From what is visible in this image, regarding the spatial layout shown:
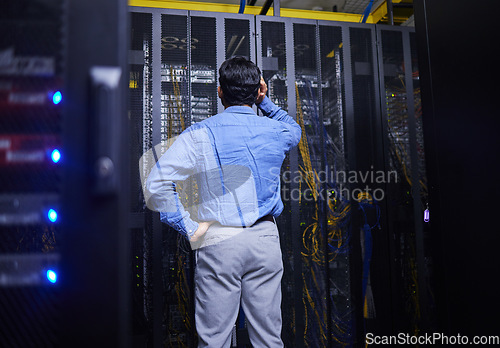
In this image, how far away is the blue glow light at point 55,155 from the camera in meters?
0.59

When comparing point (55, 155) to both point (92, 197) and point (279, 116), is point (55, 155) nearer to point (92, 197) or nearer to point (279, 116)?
point (92, 197)

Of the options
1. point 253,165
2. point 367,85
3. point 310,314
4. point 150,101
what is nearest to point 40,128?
point 253,165

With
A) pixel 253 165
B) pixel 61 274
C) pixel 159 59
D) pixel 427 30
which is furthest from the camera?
pixel 159 59

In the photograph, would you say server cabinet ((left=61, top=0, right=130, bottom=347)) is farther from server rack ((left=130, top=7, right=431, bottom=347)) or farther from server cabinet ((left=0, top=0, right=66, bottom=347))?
server rack ((left=130, top=7, right=431, bottom=347))

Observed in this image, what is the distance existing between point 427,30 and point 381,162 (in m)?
1.03

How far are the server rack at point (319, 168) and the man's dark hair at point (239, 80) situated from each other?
12.9 inches

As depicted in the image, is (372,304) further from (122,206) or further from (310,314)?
(122,206)

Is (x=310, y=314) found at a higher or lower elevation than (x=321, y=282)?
lower

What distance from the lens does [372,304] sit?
6.13 ft

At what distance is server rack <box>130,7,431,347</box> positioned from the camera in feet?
5.78

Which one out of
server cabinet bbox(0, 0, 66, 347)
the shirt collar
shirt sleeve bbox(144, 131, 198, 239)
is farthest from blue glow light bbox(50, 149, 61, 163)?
the shirt collar

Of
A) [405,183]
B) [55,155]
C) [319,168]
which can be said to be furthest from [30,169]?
[405,183]

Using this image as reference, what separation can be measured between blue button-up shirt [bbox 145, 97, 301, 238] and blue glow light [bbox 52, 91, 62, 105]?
2.57ft

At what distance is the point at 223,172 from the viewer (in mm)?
1393
